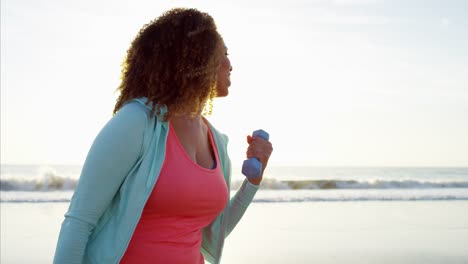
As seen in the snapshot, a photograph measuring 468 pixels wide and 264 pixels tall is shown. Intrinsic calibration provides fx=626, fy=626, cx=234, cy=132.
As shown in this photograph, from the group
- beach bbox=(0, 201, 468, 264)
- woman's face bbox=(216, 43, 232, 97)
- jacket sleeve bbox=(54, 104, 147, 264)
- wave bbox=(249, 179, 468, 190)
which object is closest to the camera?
jacket sleeve bbox=(54, 104, 147, 264)

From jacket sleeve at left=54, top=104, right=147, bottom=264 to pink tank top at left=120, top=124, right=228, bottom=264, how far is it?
0.15m

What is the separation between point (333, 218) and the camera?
10523 millimetres

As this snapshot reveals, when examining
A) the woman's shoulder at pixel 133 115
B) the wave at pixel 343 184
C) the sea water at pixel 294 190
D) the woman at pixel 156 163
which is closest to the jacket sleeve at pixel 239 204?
the woman at pixel 156 163

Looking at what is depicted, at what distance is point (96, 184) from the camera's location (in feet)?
5.66

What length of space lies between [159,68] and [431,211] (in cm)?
1103

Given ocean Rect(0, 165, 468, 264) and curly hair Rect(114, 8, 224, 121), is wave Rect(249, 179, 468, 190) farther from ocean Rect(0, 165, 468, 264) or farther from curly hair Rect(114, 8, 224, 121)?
curly hair Rect(114, 8, 224, 121)

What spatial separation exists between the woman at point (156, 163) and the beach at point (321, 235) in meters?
4.68

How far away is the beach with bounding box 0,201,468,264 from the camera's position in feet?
22.9

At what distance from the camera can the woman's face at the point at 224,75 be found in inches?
81.4

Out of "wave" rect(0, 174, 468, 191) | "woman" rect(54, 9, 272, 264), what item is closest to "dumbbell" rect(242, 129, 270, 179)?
"woman" rect(54, 9, 272, 264)

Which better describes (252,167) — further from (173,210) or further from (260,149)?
(173,210)

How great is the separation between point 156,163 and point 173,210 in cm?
16

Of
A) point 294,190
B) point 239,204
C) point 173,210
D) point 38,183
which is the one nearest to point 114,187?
point 173,210

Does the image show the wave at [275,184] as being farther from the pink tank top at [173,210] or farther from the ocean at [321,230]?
the pink tank top at [173,210]
